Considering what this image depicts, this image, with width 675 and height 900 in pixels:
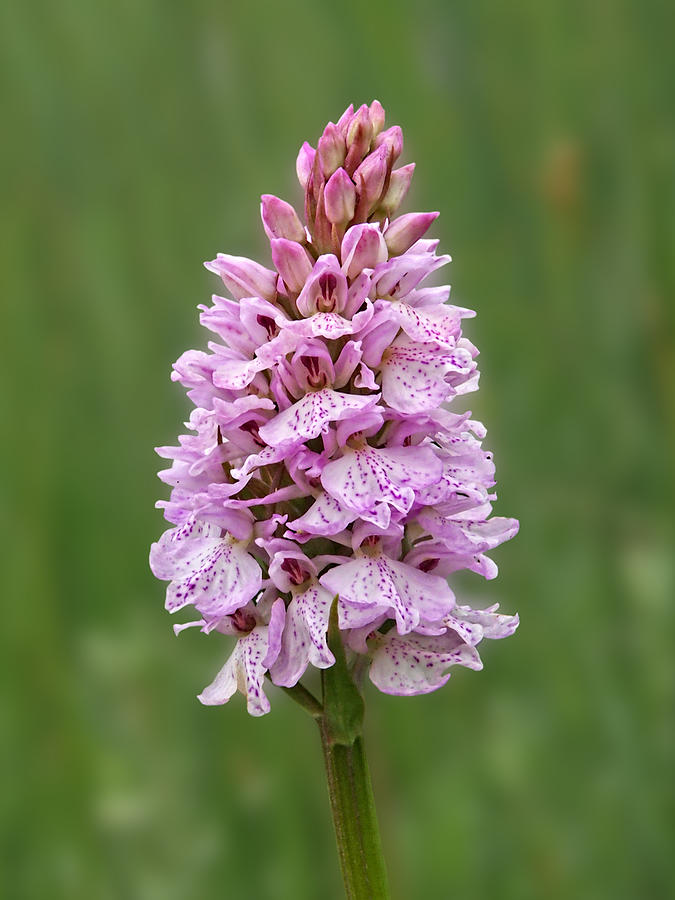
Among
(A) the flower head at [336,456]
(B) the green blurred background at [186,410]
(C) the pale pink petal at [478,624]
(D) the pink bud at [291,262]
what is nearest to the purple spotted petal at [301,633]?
(A) the flower head at [336,456]

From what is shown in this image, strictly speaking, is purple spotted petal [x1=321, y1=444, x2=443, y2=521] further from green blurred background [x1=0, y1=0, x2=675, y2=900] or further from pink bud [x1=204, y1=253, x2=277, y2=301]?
green blurred background [x1=0, y1=0, x2=675, y2=900]

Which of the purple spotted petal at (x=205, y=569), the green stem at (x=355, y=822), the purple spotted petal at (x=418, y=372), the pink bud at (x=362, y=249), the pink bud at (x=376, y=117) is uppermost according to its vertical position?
the pink bud at (x=376, y=117)

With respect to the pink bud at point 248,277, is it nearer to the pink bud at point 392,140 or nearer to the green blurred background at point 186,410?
the pink bud at point 392,140

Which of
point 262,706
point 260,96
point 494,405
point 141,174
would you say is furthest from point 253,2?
point 262,706

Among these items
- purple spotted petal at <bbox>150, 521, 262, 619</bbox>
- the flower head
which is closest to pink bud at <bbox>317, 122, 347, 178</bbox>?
the flower head

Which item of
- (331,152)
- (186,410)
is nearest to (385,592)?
(331,152)

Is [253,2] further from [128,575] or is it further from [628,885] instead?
[628,885]

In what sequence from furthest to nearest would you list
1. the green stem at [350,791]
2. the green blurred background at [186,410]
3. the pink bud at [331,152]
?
the green blurred background at [186,410] → the pink bud at [331,152] → the green stem at [350,791]

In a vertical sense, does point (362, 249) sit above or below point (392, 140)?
below

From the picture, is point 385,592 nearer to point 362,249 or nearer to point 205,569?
point 205,569
